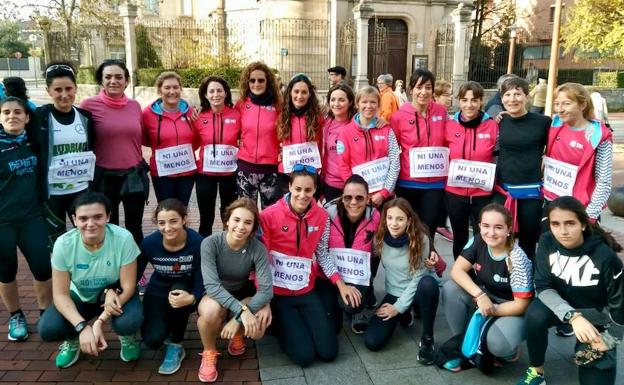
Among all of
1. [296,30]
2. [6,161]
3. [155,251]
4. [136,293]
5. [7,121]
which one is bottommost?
[136,293]

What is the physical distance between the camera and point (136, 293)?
4059mm

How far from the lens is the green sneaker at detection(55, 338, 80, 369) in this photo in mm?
3898

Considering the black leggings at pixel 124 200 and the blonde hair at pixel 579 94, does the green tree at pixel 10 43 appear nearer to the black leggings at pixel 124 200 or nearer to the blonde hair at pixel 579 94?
the black leggings at pixel 124 200

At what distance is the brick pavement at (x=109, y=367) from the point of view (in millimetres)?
3760

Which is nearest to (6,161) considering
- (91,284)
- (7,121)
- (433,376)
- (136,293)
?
(7,121)

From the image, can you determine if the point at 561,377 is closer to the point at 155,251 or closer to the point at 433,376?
the point at 433,376

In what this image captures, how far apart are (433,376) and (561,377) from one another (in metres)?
0.92

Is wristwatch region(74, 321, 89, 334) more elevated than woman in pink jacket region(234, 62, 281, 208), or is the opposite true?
woman in pink jacket region(234, 62, 281, 208)

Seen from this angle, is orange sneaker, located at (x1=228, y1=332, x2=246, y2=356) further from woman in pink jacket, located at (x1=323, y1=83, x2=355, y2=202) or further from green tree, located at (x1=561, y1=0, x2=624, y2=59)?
green tree, located at (x1=561, y1=0, x2=624, y2=59)

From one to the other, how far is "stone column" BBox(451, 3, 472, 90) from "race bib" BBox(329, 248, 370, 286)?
20.7m

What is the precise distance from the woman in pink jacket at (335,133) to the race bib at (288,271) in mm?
1081

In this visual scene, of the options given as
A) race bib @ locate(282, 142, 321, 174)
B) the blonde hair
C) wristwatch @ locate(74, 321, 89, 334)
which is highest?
the blonde hair

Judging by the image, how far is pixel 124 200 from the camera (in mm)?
4949

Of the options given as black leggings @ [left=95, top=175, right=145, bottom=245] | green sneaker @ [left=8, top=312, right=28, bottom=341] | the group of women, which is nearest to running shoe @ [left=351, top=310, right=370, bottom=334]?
the group of women
